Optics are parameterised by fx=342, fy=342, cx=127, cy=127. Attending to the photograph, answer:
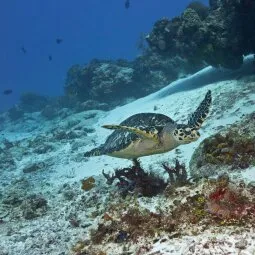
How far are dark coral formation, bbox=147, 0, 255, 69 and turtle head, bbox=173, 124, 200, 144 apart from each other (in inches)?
315

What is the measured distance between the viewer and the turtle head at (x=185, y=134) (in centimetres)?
683

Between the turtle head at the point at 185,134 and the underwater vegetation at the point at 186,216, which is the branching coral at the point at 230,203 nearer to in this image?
the underwater vegetation at the point at 186,216

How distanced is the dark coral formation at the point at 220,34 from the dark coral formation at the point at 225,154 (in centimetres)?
648

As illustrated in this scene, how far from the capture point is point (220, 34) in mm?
13875

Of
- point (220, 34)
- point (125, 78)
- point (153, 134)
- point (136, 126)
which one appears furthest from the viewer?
point (125, 78)

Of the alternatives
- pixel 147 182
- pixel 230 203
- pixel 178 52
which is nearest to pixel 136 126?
pixel 147 182

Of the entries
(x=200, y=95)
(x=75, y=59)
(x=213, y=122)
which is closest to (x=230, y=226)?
(x=213, y=122)

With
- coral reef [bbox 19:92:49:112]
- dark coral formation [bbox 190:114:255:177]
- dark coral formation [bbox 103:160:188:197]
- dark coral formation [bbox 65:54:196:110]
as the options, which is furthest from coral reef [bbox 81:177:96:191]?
coral reef [bbox 19:92:49:112]

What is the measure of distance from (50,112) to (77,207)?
23.4m

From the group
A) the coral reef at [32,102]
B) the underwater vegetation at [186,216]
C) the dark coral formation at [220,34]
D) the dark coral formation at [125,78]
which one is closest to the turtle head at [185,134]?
the underwater vegetation at [186,216]

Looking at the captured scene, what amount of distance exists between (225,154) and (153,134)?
164 cm

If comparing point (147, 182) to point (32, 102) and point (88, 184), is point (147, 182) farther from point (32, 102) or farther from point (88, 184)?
point (32, 102)

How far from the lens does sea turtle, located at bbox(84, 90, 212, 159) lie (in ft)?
22.6

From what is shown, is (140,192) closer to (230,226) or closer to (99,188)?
(99,188)
